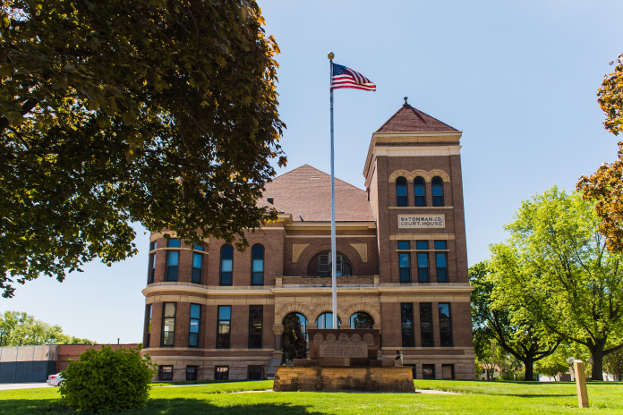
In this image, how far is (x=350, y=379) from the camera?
16.6m

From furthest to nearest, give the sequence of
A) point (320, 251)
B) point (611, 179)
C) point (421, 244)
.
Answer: point (320, 251)
point (421, 244)
point (611, 179)

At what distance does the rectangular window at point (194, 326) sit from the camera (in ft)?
105

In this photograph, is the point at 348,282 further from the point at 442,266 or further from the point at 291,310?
the point at 442,266

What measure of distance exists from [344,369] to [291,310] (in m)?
15.7

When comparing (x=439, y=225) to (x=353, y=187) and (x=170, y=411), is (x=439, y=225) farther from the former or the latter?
(x=170, y=411)

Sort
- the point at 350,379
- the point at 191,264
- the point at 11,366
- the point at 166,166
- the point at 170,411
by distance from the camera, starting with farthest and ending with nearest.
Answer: the point at 11,366, the point at 191,264, the point at 350,379, the point at 166,166, the point at 170,411

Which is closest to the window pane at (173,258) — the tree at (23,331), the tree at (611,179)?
the tree at (611,179)

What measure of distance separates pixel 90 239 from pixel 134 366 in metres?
4.40

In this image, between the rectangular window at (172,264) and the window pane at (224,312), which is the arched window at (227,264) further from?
the rectangular window at (172,264)

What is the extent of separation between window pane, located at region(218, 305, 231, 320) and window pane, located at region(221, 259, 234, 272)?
7.88 ft

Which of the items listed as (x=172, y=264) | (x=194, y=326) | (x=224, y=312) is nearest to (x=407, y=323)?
(x=224, y=312)

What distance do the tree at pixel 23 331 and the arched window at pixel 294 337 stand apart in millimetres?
79470

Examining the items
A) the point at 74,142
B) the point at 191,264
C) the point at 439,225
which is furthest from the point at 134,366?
the point at 439,225

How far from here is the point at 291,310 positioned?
32.3 meters
